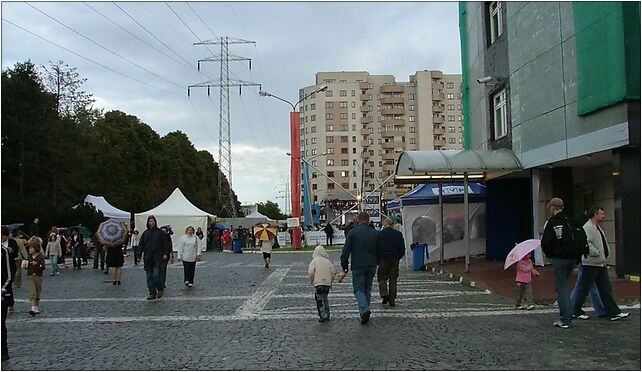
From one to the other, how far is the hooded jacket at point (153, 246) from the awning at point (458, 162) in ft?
25.5

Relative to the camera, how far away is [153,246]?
1447 centimetres

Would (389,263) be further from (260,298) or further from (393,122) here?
(393,122)

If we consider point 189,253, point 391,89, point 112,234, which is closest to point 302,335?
point 189,253

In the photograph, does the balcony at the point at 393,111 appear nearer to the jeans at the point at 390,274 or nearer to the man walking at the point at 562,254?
the jeans at the point at 390,274

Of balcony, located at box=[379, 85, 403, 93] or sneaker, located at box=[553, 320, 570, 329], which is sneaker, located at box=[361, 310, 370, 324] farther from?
balcony, located at box=[379, 85, 403, 93]

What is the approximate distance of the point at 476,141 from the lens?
24.6 m

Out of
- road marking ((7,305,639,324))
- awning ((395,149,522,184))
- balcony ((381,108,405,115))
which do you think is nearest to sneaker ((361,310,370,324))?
road marking ((7,305,639,324))

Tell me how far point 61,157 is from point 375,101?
85309 millimetres

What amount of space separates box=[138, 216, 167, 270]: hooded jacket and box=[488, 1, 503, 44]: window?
42.6ft

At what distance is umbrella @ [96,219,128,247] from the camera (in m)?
17.7

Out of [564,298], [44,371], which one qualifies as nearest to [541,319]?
[564,298]

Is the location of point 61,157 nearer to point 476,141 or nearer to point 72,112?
point 72,112

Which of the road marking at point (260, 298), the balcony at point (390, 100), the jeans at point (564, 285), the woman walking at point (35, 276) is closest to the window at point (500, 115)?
the road marking at point (260, 298)

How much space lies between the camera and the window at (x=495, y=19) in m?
21.3
